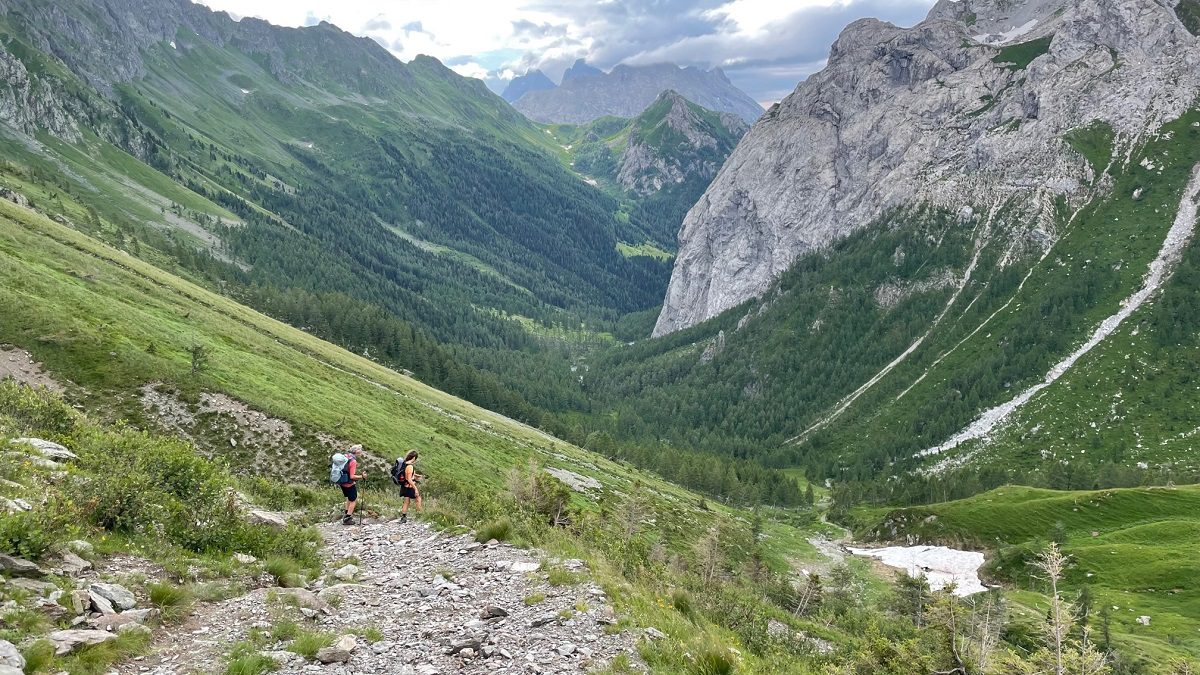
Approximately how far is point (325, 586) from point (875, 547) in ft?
394

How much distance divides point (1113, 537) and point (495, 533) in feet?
378

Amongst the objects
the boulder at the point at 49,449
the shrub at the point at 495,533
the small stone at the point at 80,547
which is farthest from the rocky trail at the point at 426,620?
the boulder at the point at 49,449

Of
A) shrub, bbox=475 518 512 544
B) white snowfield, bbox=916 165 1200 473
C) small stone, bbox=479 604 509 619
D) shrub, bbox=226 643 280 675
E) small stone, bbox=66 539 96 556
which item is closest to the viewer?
shrub, bbox=226 643 280 675

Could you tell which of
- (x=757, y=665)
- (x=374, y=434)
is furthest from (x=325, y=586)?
(x=374, y=434)

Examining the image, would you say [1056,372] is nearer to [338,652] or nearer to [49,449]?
[338,652]

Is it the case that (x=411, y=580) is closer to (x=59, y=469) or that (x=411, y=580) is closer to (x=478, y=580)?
(x=478, y=580)

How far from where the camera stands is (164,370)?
1614 inches

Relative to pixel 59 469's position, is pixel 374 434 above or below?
below

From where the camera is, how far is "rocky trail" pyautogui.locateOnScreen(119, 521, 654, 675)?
13.0 meters

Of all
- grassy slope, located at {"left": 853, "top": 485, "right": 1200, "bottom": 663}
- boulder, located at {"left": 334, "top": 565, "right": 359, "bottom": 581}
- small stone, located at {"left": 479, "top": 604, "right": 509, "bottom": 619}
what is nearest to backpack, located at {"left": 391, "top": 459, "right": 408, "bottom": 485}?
boulder, located at {"left": 334, "top": 565, "right": 359, "bottom": 581}

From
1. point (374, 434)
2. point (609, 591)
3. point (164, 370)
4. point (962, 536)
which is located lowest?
point (962, 536)

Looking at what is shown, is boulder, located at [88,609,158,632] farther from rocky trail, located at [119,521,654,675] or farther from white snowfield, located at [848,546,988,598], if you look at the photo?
white snowfield, located at [848,546,988,598]

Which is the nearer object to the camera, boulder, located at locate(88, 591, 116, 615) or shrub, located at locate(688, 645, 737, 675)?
boulder, located at locate(88, 591, 116, 615)

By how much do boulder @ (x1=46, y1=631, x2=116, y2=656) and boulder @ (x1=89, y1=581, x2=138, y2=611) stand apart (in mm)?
1616
